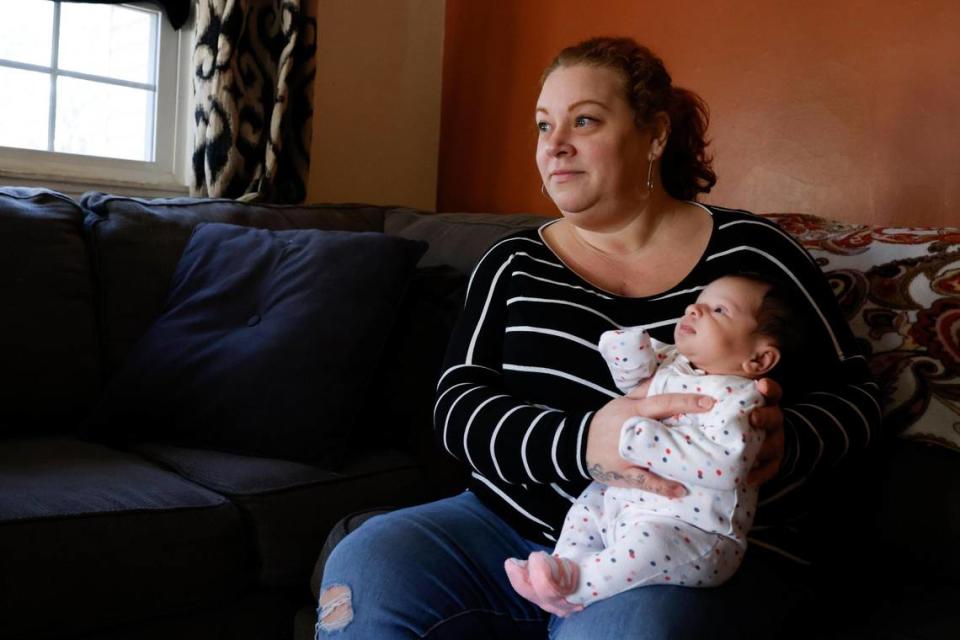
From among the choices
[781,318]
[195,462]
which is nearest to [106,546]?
[195,462]

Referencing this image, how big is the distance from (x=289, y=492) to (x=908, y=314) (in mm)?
1069

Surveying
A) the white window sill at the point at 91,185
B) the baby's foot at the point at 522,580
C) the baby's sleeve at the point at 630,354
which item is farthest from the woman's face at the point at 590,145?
the white window sill at the point at 91,185

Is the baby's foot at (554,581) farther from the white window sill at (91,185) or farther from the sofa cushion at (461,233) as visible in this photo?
the white window sill at (91,185)

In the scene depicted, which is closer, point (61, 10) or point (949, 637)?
point (949, 637)

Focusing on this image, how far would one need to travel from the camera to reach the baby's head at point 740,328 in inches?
45.7

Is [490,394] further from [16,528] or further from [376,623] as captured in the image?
[16,528]

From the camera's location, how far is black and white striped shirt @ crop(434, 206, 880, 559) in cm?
128

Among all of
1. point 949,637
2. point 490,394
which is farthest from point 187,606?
point 949,637

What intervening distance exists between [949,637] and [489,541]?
60cm

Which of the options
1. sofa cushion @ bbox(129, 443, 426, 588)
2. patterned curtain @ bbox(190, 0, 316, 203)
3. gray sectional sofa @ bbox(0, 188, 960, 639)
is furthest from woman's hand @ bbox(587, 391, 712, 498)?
patterned curtain @ bbox(190, 0, 316, 203)

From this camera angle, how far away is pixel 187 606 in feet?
5.08

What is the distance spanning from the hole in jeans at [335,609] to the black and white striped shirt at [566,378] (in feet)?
0.87

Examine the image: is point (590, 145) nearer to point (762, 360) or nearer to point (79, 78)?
point (762, 360)

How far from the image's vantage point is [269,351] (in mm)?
1856
